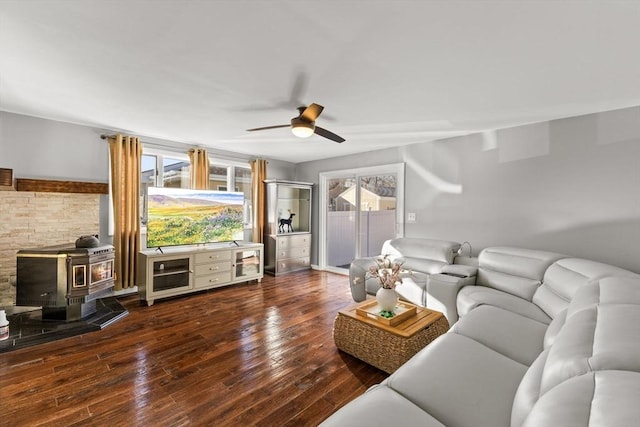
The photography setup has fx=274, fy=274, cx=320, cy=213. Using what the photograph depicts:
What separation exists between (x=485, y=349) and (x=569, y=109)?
8.69 feet

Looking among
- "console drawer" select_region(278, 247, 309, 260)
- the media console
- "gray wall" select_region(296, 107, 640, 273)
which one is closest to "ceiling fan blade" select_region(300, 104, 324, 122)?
"gray wall" select_region(296, 107, 640, 273)

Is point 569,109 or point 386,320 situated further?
point 569,109

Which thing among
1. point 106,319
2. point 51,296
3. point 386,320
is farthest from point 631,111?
point 51,296

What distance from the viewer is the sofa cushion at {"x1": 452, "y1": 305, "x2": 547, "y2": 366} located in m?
1.65

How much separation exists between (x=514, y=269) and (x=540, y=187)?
1.10m

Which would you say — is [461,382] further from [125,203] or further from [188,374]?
[125,203]

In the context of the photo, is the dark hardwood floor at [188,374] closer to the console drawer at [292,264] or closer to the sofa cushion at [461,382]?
the sofa cushion at [461,382]

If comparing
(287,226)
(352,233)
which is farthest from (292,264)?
(352,233)

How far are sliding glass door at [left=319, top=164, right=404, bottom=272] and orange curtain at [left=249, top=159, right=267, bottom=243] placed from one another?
3.89ft

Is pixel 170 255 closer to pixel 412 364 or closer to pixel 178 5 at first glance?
pixel 178 5

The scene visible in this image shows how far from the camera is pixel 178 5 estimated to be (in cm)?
141

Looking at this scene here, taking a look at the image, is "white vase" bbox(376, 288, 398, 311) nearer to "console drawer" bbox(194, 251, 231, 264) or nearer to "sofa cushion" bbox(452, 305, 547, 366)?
"sofa cushion" bbox(452, 305, 547, 366)

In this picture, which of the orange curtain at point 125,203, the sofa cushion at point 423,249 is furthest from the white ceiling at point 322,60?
the sofa cushion at point 423,249

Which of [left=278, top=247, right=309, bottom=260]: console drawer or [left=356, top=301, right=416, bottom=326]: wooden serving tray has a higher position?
[left=278, top=247, right=309, bottom=260]: console drawer
